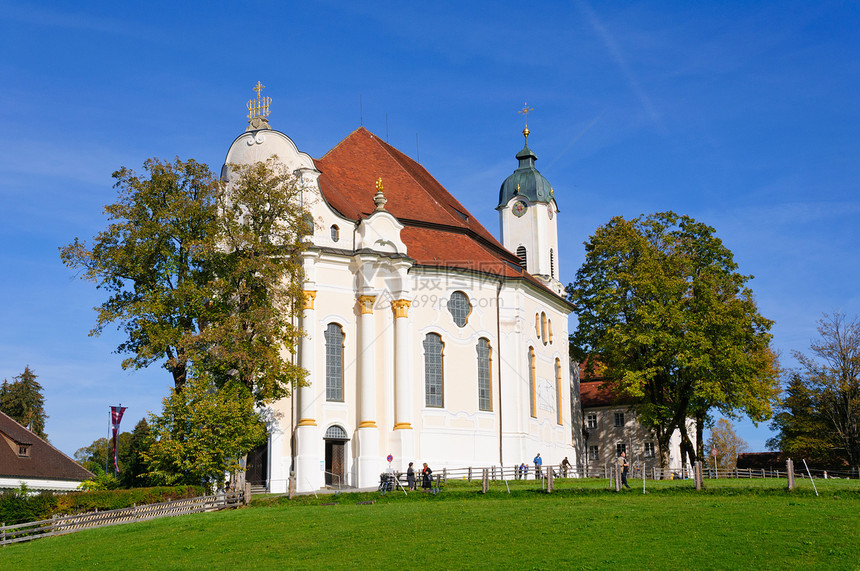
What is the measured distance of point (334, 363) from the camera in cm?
3962

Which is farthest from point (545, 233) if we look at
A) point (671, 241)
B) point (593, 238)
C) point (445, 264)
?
point (445, 264)

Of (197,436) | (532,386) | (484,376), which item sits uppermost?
(484,376)

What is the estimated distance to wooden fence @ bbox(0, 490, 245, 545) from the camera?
87.8ft

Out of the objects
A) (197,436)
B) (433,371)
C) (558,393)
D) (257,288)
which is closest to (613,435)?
(558,393)

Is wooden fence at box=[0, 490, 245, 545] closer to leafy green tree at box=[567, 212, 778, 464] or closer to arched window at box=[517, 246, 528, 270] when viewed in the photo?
leafy green tree at box=[567, 212, 778, 464]

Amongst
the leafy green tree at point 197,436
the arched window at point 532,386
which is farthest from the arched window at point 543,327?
the leafy green tree at point 197,436

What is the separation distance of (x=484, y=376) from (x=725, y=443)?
5557 cm

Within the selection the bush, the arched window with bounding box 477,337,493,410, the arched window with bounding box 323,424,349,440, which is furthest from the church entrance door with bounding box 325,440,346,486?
the bush

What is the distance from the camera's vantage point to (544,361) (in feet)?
153

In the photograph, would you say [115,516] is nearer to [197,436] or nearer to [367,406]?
[197,436]

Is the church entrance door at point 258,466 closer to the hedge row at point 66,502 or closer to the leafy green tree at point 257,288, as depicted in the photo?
the leafy green tree at point 257,288

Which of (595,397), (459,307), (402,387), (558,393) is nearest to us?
(402,387)

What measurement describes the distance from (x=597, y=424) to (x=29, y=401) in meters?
41.9

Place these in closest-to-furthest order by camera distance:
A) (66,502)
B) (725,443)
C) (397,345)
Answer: (66,502)
(397,345)
(725,443)
